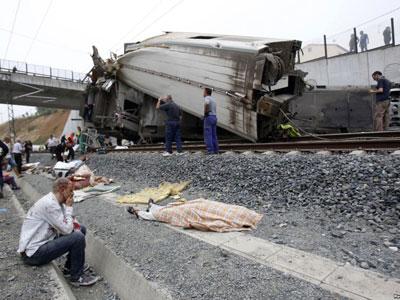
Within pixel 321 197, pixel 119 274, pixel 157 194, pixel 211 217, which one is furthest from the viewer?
pixel 157 194

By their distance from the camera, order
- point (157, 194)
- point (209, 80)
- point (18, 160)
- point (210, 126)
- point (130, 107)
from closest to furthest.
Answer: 1. point (157, 194)
2. point (210, 126)
3. point (209, 80)
4. point (130, 107)
5. point (18, 160)

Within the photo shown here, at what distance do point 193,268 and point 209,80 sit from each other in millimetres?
6535

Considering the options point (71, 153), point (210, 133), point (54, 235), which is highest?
point (210, 133)

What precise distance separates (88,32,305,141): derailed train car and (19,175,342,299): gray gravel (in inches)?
182

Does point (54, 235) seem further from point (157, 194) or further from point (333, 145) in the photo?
point (333, 145)

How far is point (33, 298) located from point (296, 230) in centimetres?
273

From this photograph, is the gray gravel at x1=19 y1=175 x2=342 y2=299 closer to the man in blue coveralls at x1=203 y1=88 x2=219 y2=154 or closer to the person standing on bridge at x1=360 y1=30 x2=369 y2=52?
the man in blue coveralls at x1=203 y1=88 x2=219 y2=154

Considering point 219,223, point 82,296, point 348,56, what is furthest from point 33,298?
point 348,56

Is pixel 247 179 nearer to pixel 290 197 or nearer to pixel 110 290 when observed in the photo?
pixel 290 197

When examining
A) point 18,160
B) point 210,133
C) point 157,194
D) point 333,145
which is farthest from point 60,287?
point 18,160

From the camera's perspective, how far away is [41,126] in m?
78.5

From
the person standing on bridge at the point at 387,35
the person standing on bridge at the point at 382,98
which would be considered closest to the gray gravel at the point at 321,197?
the person standing on bridge at the point at 382,98

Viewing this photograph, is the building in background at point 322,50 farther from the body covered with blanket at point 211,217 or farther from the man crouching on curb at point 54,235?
the man crouching on curb at point 54,235

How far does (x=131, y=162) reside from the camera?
9.48 metres
